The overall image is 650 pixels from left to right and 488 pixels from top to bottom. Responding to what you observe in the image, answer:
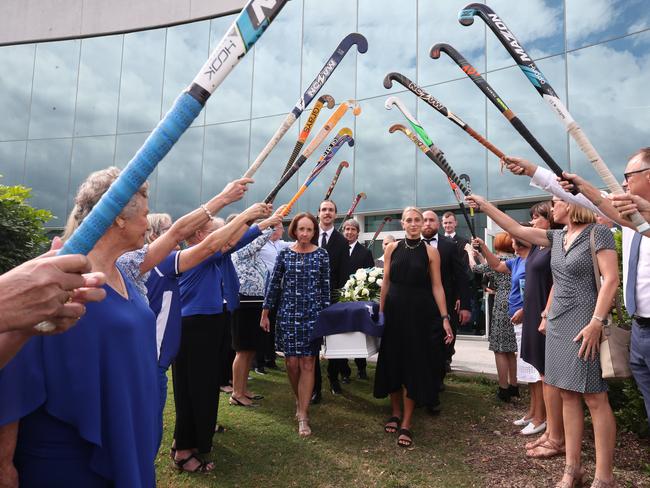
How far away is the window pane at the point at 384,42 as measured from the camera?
40.6ft

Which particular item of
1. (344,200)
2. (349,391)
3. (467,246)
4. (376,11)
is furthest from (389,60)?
(349,391)

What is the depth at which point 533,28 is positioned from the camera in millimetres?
10594

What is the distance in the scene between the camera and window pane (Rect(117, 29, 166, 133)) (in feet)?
54.0

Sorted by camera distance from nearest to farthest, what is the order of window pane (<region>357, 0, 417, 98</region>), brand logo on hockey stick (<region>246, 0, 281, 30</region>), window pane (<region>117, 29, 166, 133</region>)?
brand logo on hockey stick (<region>246, 0, 281, 30</region>) < window pane (<region>357, 0, 417, 98</region>) < window pane (<region>117, 29, 166, 133</region>)

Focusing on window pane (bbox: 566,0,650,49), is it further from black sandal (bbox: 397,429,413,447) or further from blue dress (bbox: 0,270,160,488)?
blue dress (bbox: 0,270,160,488)

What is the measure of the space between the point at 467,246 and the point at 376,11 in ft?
31.3

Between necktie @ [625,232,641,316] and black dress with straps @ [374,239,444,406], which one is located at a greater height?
necktie @ [625,232,641,316]

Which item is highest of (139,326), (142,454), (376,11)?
(376,11)

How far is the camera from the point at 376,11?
12938 mm

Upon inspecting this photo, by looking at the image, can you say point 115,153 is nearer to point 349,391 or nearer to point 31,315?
point 349,391

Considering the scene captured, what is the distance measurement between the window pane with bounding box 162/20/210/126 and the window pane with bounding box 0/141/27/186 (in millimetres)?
6815

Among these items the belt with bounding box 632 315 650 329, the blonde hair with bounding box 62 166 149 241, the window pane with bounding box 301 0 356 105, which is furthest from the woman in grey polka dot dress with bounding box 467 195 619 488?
the window pane with bounding box 301 0 356 105

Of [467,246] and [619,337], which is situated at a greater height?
[467,246]

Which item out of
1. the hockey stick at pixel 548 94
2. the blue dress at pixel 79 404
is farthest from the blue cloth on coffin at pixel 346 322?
the blue dress at pixel 79 404
